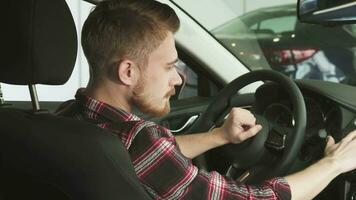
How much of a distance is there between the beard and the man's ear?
0.08 feet

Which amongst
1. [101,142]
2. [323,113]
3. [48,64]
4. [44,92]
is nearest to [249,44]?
[44,92]

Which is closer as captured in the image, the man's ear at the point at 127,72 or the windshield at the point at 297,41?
the man's ear at the point at 127,72

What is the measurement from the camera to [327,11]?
5.84 ft

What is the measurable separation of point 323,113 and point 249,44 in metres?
1.50

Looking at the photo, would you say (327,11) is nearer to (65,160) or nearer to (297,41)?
(65,160)

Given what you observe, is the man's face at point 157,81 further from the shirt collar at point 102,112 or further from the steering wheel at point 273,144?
the steering wheel at point 273,144

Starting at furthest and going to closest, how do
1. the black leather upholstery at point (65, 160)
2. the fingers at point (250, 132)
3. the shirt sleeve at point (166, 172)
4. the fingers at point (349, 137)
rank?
the fingers at point (250, 132) → the fingers at point (349, 137) → the shirt sleeve at point (166, 172) → the black leather upholstery at point (65, 160)

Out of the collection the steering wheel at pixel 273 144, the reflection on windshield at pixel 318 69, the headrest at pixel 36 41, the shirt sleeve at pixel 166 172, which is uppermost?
the headrest at pixel 36 41

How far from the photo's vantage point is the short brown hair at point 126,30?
5.76 ft

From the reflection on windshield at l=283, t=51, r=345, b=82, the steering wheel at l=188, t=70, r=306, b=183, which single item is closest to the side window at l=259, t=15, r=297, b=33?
the reflection on windshield at l=283, t=51, r=345, b=82

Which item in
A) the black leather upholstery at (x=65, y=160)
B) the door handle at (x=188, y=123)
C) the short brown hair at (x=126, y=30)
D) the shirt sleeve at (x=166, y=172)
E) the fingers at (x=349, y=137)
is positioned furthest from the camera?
the door handle at (x=188, y=123)

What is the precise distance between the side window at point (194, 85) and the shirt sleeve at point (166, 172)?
1240 millimetres

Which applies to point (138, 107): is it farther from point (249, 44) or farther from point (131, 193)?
point (249, 44)

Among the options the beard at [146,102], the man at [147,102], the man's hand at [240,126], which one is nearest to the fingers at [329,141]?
the man at [147,102]
